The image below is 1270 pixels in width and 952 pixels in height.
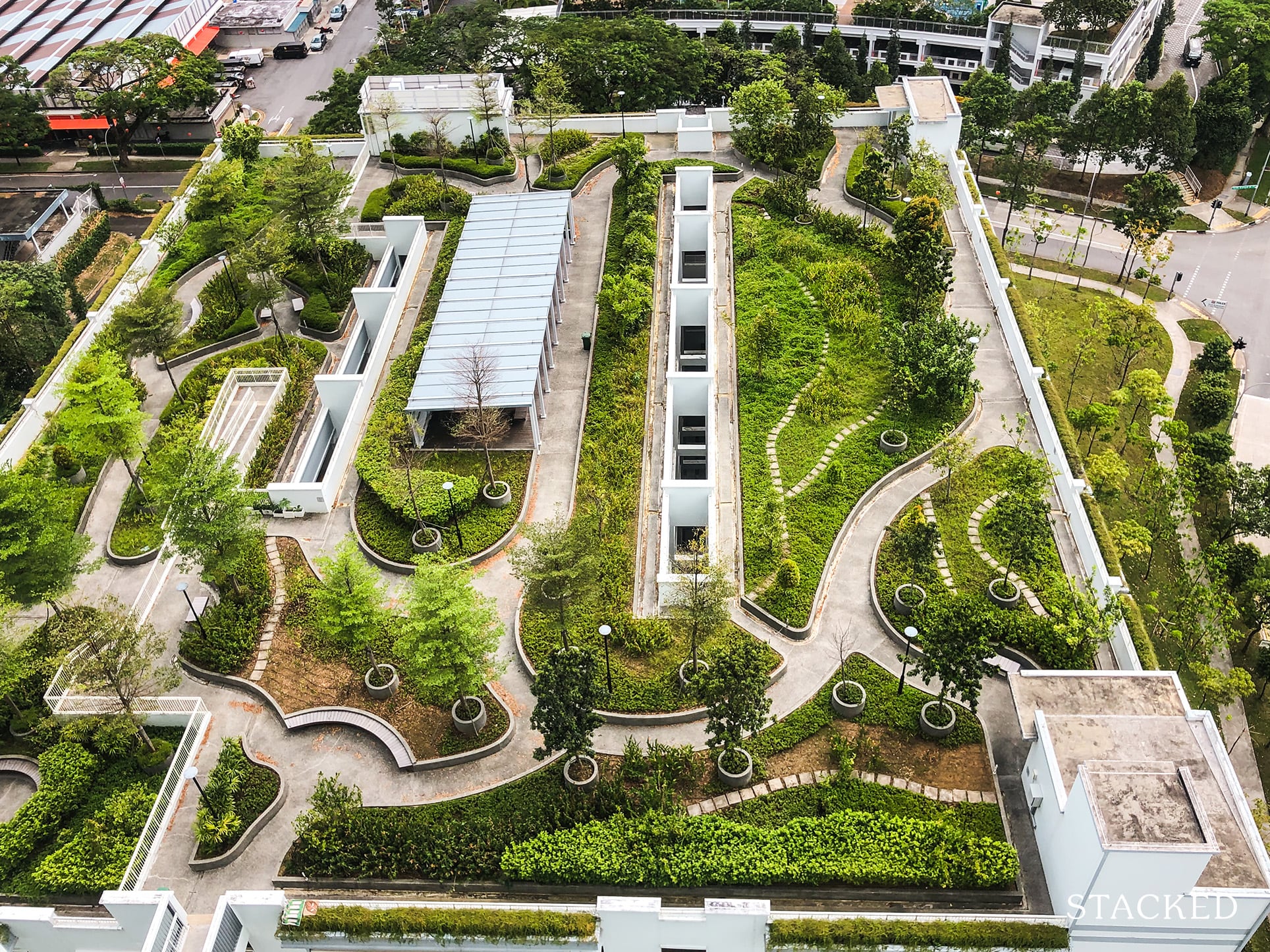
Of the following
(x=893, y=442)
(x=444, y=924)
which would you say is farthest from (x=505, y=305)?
(x=444, y=924)

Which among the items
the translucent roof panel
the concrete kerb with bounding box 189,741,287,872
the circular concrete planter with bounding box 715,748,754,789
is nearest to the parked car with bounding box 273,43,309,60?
the translucent roof panel

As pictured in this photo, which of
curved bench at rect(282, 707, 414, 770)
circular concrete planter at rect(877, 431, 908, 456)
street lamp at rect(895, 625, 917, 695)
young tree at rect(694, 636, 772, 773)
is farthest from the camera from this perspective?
circular concrete planter at rect(877, 431, 908, 456)

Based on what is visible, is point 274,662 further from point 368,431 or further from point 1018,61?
point 1018,61

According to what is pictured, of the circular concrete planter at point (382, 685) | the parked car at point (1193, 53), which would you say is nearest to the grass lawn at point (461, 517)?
the circular concrete planter at point (382, 685)

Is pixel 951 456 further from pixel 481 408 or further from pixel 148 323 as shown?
pixel 148 323

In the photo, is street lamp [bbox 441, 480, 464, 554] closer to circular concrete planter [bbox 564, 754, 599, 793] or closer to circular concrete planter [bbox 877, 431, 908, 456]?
circular concrete planter [bbox 564, 754, 599, 793]

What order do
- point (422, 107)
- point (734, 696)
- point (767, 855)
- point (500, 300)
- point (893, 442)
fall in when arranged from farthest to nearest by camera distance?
point (422, 107), point (500, 300), point (893, 442), point (734, 696), point (767, 855)
